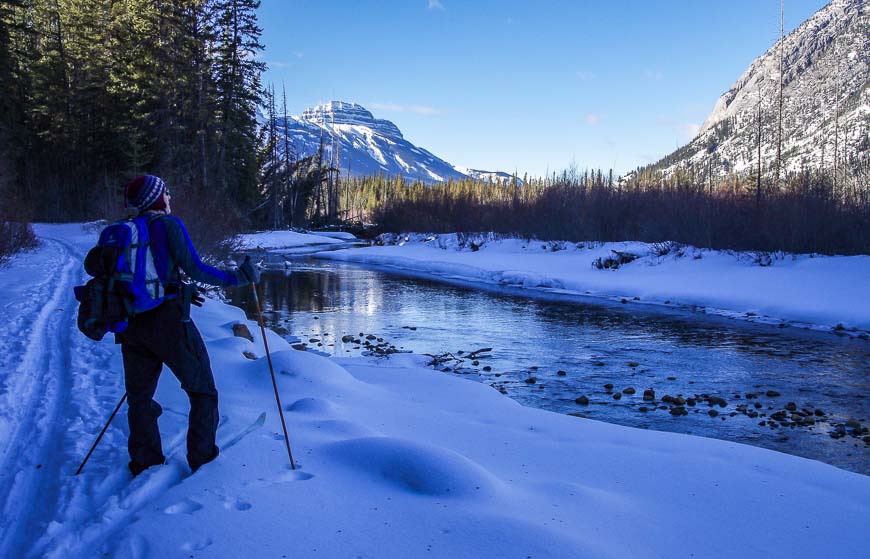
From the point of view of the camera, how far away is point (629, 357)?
33.1ft

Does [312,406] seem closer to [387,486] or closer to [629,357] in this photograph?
[387,486]

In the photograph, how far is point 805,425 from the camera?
21.2 feet

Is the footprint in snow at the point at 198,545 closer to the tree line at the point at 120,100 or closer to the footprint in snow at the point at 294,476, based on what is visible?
the footprint in snow at the point at 294,476

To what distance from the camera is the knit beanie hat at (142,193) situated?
361cm

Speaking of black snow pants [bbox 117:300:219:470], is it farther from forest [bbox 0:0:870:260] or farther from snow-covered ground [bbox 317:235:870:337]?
forest [bbox 0:0:870:260]

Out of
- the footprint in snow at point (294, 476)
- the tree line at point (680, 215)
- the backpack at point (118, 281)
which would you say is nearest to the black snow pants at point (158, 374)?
the backpack at point (118, 281)

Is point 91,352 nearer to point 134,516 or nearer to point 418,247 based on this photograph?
point 134,516

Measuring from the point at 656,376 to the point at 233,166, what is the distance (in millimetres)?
38016

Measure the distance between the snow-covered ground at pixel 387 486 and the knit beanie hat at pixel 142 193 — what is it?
168 centimetres

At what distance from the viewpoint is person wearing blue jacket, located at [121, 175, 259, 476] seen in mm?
3611

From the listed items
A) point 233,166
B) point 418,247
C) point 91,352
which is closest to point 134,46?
point 233,166

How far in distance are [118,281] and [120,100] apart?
40.6 metres

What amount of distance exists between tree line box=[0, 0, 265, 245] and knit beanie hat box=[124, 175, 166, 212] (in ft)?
86.8

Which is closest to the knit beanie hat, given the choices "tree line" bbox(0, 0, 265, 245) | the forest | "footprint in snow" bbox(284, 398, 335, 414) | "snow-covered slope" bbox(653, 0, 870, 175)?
"footprint in snow" bbox(284, 398, 335, 414)
